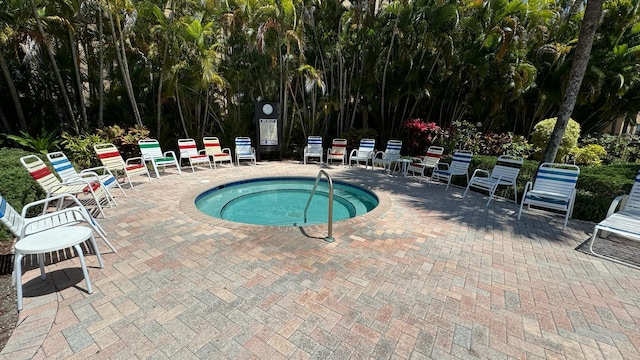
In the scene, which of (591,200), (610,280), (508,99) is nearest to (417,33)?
(508,99)

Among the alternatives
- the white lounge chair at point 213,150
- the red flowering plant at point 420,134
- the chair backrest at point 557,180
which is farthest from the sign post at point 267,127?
the chair backrest at point 557,180

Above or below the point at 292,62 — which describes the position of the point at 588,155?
below

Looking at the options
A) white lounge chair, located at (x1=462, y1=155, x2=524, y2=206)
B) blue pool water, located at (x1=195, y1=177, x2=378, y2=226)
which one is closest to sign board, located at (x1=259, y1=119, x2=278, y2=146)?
blue pool water, located at (x1=195, y1=177, x2=378, y2=226)

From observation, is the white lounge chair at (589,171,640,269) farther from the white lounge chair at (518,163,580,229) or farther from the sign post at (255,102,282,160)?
the sign post at (255,102,282,160)

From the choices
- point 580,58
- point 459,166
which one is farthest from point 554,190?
point 580,58

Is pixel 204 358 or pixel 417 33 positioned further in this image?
pixel 417 33

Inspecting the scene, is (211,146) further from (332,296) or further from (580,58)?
(580,58)

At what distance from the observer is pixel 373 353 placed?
6.47 feet

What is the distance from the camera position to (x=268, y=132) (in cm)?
1038

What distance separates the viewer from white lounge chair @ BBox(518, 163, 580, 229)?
4555mm

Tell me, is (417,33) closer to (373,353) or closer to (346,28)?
(346,28)

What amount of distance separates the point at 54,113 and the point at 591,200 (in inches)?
577

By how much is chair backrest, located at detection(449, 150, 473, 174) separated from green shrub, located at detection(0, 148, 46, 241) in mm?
8141

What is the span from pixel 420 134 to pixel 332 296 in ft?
29.2
